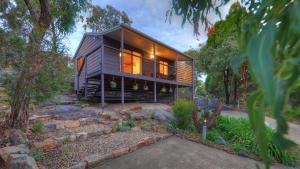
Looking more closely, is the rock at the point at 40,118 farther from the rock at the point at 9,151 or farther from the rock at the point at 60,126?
the rock at the point at 9,151

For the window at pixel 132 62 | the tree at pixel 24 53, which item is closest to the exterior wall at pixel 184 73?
the window at pixel 132 62

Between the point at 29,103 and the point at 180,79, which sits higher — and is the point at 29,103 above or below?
below

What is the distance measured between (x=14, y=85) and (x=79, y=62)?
11.2 m

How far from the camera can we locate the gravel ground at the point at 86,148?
157 inches

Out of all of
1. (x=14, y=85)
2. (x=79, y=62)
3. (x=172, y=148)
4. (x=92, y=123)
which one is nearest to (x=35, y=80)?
(x=14, y=85)

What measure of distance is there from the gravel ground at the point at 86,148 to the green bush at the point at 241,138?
268 cm

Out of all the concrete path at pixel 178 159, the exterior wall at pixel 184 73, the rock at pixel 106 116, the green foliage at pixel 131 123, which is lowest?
the concrete path at pixel 178 159

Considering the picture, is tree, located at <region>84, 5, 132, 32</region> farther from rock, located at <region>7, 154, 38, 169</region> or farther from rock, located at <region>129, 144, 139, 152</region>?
rock, located at <region>7, 154, 38, 169</region>

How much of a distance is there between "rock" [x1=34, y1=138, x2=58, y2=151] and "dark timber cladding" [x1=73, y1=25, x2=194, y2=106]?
16.0 feet

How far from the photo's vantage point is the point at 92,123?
7086mm

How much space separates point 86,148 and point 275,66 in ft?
15.7

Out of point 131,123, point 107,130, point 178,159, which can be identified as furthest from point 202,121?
point 107,130

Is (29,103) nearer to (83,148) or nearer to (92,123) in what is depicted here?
(83,148)

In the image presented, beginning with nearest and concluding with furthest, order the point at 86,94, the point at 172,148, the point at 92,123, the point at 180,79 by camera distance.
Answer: the point at 172,148 < the point at 92,123 < the point at 86,94 < the point at 180,79
